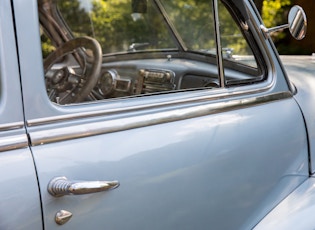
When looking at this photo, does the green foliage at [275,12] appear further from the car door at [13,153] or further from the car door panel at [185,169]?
the car door at [13,153]

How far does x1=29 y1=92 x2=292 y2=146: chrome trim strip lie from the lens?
1.35 meters

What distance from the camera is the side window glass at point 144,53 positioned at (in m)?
2.13

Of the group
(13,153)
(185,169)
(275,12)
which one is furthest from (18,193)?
(275,12)

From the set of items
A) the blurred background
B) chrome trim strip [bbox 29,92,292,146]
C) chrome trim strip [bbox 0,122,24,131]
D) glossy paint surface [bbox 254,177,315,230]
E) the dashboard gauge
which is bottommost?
the blurred background

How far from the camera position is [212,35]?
6.89ft

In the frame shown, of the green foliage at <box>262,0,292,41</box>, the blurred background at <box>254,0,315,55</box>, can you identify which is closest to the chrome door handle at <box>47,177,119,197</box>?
the blurred background at <box>254,0,315,55</box>

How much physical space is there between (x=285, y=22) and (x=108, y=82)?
22.9 ft

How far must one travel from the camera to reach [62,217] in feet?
4.25

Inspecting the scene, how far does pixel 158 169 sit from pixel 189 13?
5.10 feet

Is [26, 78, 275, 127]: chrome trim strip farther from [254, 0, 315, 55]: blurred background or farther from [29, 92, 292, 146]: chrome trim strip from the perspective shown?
[254, 0, 315, 55]: blurred background

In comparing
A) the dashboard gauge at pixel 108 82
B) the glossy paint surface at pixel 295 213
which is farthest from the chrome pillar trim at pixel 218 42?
the dashboard gauge at pixel 108 82

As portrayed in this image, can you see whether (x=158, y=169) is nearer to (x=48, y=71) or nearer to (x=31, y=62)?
(x=31, y=62)

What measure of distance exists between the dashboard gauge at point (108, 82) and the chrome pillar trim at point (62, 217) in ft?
4.18

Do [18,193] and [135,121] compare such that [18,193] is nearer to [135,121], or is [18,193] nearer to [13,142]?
[13,142]
